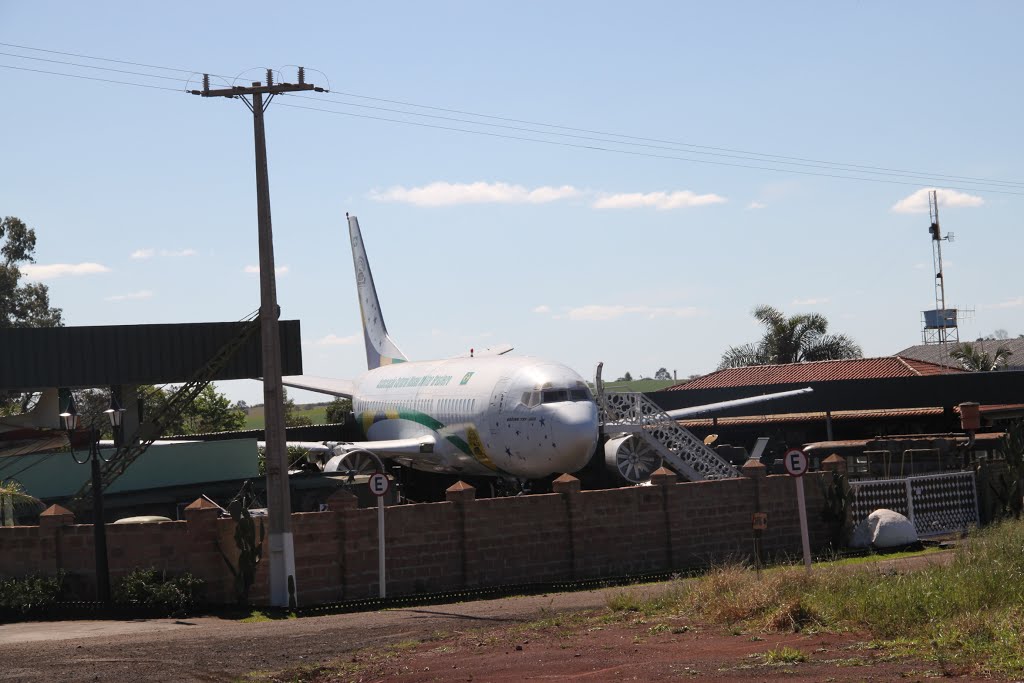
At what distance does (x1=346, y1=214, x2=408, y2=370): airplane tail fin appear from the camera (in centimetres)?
5231

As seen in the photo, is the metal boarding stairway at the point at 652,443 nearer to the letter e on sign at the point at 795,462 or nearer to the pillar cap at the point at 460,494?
the pillar cap at the point at 460,494

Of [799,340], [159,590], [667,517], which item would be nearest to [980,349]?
[799,340]

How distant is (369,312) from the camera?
5347 cm

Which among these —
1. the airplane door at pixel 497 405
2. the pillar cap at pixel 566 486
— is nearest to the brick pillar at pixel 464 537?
the pillar cap at pixel 566 486

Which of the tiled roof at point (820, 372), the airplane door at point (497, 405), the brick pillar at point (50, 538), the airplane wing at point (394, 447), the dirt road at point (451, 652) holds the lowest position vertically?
the dirt road at point (451, 652)

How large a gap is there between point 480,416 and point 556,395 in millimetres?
3163

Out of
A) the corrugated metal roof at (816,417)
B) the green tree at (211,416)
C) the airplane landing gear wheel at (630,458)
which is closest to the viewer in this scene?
the airplane landing gear wheel at (630,458)

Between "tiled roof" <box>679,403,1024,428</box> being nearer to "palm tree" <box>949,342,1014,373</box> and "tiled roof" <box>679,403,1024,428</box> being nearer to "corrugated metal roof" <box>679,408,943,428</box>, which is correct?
"corrugated metal roof" <box>679,408,943,428</box>

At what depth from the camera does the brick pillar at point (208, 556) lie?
21.2 metres

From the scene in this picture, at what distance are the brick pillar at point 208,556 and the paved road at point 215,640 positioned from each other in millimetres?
1113

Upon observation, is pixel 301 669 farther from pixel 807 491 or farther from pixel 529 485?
pixel 529 485

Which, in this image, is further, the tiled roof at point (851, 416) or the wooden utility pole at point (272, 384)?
the tiled roof at point (851, 416)

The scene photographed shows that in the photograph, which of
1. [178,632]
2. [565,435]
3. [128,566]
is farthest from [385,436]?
[178,632]

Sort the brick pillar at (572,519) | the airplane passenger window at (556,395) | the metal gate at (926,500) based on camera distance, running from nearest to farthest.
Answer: the brick pillar at (572,519) < the metal gate at (926,500) < the airplane passenger window at (556,395)
